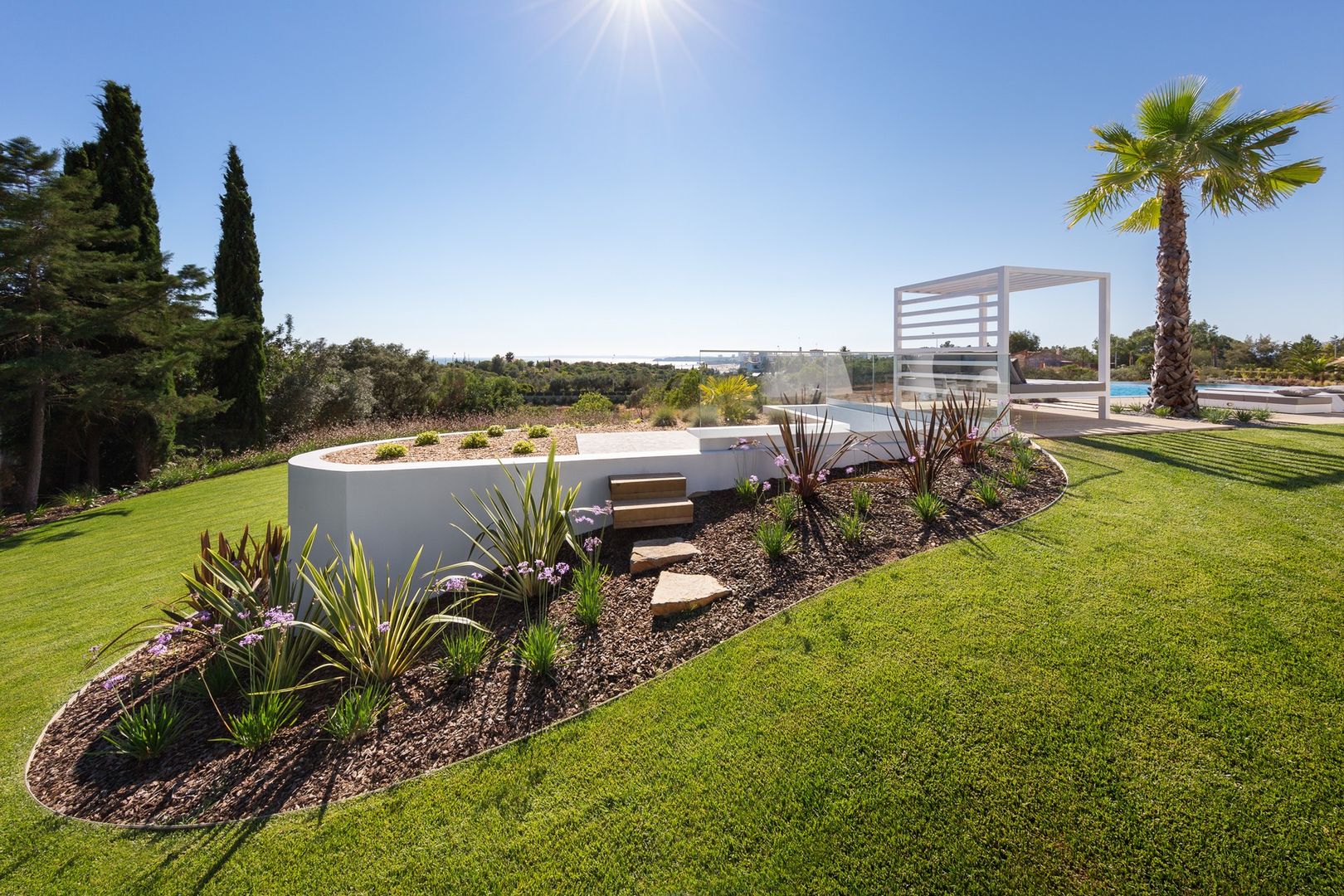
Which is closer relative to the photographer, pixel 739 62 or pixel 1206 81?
pixel 739 62

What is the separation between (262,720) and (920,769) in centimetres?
322

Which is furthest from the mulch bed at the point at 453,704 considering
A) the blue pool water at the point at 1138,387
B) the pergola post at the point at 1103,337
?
the blue pool water at the point at 1138,387

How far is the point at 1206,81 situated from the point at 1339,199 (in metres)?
5.19

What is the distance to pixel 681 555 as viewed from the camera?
4125 millimetres

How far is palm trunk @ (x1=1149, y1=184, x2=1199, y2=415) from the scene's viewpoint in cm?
900

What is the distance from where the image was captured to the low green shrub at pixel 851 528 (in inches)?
159

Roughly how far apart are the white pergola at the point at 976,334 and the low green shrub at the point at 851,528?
4.63 meters

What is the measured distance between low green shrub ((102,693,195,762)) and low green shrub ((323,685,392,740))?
87 centimetres

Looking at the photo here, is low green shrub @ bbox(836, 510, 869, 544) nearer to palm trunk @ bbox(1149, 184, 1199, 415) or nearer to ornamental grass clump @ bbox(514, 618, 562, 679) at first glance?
ornamental grass clump @ bbox(514, 618, 562, 679)

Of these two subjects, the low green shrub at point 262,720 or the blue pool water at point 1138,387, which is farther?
the blue pool water at point 1138,387

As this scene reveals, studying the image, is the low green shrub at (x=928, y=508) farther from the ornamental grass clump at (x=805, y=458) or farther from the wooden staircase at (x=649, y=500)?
the wooden staircase at (x=649, y=500)

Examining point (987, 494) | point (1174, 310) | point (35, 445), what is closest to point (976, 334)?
point (1174, 310)

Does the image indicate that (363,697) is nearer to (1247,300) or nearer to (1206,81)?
(1206,81)

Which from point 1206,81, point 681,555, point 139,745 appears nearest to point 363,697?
point 139,745
